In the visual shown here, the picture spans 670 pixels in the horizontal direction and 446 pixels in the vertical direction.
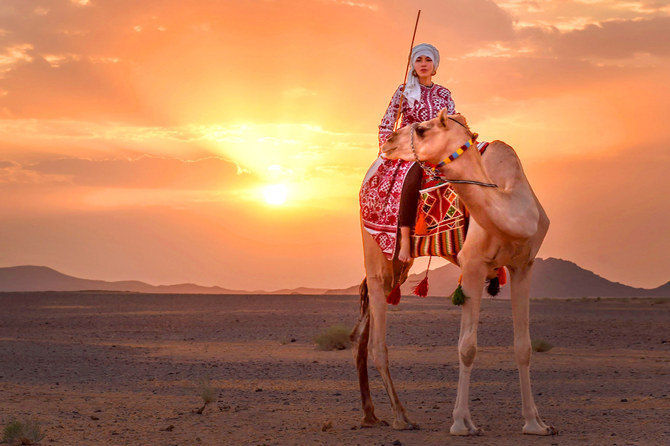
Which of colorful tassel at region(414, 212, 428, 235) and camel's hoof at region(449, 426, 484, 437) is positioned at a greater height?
colorful tassel at region(414, 212, 428, 235)

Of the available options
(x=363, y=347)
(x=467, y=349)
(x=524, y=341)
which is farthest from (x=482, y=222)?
(x=363, y=347)

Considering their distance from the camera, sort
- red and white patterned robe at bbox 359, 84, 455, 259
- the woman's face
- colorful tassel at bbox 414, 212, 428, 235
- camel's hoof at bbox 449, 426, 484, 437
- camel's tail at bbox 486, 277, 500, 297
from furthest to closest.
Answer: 1. camel's tail at bbox 486, 277, 500, 297
2. the woman's face
3. red and white patterned robe at bbox 359, 84, 455, 259
4. colorful tassel at bbox 414, 212, 428, 235
5. camel's hoof at bbox 449, 426, 484, 437

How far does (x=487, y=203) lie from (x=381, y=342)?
109 inches

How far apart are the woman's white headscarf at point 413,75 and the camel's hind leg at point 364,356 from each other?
8.95 feet

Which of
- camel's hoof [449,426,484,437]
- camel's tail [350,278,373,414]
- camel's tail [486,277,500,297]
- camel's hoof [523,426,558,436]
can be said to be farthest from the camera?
camel's tail [350,278,373,414]

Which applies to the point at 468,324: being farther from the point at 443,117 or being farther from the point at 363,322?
the point at 443,117

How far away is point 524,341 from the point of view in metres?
11.2

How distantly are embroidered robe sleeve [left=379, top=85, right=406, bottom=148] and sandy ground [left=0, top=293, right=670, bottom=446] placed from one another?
393cm

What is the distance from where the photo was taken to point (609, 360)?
2302 centimetres

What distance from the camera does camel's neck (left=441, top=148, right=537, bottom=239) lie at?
33.8ft

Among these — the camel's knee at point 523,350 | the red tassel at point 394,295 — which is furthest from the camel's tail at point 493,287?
the red tassel at point 394,295

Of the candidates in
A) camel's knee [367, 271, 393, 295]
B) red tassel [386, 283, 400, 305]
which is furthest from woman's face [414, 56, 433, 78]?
red tassel [386, 283, 400, 305]

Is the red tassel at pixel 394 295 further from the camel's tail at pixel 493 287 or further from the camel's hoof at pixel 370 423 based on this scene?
the camel's hoof at pixel 370 423

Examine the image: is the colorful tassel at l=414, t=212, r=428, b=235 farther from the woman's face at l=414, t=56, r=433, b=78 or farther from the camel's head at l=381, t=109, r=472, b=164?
the woman's face at l=414, t=56, r=433, b=78
